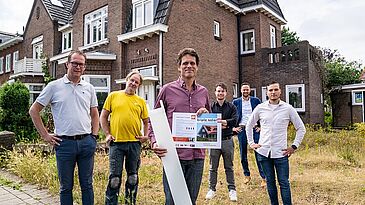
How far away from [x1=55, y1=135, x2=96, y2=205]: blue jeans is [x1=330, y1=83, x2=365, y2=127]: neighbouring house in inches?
797

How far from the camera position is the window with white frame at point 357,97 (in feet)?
66.0

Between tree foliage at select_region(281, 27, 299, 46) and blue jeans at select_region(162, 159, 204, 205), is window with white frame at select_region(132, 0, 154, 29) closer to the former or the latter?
blue jeans at select_region(162, 159, 204, 205)

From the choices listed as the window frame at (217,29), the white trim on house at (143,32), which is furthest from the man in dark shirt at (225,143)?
the window frame at (217,29)

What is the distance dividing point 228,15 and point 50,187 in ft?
49.6

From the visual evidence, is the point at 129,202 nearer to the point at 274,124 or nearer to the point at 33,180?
the point at 274,124

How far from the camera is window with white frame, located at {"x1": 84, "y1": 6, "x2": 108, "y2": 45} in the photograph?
16.8 metres

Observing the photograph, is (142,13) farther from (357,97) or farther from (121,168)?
(357,97)

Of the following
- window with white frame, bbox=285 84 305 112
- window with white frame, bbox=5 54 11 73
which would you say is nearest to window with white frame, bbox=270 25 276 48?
window with white frame, bbox=285 84 305 112

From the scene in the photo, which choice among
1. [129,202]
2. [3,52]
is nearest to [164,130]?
[129,202]

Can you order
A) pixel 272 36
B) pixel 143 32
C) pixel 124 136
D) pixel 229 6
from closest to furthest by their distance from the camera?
pixel 124 136 < pixel 143 32 < pixel 229 6 < pixel 272 36

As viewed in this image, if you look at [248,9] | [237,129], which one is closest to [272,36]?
[248,9]

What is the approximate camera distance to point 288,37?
121 feet

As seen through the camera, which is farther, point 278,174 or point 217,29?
point 217,29

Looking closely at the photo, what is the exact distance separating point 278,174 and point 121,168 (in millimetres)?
2154
